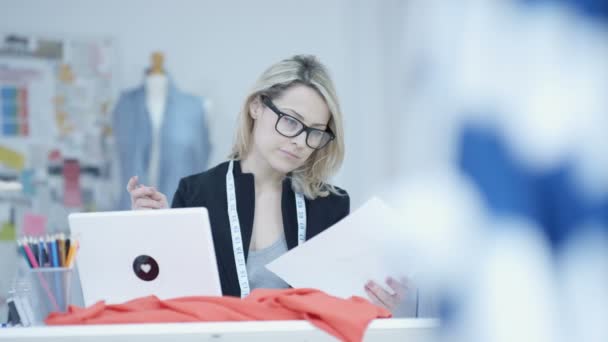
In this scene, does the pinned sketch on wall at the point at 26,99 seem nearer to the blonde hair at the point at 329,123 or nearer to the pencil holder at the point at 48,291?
the blonde hair at the point at 329,123

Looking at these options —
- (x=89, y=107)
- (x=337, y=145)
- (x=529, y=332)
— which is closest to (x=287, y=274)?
(x=337, y=145)

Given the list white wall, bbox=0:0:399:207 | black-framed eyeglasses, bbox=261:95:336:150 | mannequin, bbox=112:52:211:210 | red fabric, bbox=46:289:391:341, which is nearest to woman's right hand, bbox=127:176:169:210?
→ black-framed eyeglasses, bbox=261:95:336:150

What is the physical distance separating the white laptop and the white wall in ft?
8.66

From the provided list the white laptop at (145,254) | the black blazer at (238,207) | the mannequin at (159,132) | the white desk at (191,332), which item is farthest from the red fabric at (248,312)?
the mannequin at (159,132)

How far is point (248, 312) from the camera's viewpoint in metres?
1.11

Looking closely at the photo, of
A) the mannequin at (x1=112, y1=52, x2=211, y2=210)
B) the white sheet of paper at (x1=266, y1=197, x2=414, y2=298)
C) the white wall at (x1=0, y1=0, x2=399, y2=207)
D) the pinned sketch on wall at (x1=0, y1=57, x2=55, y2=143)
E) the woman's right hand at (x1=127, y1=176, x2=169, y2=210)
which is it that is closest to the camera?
the white sheet of paper at (x1=266, y1=197, x2=414, y2=298)

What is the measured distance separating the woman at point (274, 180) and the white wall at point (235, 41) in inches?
77.9

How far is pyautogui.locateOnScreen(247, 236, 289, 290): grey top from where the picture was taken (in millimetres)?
1733

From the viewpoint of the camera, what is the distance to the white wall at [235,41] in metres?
3.98

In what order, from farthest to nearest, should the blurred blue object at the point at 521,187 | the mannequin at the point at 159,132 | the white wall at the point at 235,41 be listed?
1. the white wall at the point at 235,41
2. the mannequin at the point at 159,132
3. the blurred blue object at the point at 521,187

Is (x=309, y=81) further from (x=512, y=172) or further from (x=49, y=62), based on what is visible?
(x=49, y=62)

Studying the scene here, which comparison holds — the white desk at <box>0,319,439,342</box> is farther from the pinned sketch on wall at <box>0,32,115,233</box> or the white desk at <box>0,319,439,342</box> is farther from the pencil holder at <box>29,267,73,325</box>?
the pinned sketch on wall at <box>0,32,115,233</box>

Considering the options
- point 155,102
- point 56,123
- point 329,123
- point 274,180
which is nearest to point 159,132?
point 155,102

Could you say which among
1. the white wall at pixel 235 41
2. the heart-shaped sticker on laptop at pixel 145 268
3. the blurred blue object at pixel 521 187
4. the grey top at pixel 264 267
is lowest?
the grey top at pixel 264 267
